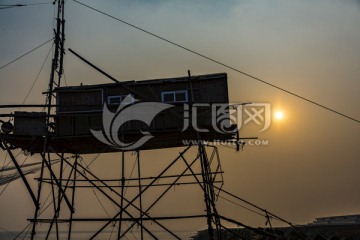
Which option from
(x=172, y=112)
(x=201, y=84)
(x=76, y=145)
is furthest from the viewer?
(x=76, y=145)

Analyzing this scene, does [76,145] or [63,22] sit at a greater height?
[63,22]

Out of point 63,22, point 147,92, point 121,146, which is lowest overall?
point 121,146

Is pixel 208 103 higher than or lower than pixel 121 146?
higher

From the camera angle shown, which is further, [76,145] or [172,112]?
[76,145]

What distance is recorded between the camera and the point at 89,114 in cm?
1719

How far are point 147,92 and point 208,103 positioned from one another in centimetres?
325

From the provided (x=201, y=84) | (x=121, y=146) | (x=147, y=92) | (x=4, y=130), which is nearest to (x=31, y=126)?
(x=4, y=130)

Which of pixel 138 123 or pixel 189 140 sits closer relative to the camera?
pixel 138 123

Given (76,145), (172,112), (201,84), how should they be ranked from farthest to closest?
1. (76,145)
2. (201,84)
3. (172,112)

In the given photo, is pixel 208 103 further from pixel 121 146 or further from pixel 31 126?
pixel 31 126

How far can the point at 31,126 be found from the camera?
17734 mm

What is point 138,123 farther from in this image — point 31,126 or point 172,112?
point 31,126

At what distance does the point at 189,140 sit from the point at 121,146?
361cm

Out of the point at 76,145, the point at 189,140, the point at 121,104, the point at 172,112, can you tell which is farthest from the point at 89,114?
the point at 189,140
